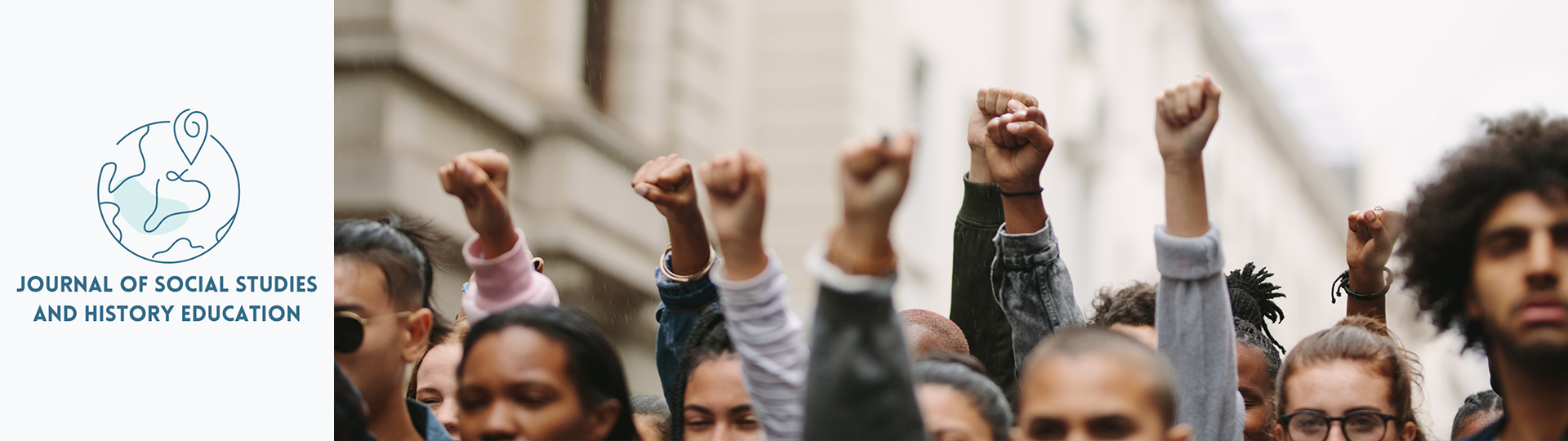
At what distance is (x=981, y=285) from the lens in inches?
139

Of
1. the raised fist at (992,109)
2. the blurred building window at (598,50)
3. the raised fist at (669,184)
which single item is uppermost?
the blurred building window at (598,50)

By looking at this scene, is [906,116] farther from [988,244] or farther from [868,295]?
[868,295]

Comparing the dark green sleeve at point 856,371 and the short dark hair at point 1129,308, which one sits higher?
the short dark hair at point 1129,308

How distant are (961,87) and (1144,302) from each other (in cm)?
1083

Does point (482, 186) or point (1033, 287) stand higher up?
point (482, 186)

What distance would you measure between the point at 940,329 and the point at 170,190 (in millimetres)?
2101

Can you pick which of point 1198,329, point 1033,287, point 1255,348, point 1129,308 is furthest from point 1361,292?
point 1198,329

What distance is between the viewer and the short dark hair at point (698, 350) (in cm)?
300

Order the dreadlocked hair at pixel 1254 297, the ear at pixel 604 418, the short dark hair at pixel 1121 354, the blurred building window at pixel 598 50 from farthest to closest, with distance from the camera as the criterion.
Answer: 1. the blurred building window at pixel 598 50
2. the dreadlocked hair at pixel 1254 297
3. the ear at pixel 604 418
4. the short dark hair at pixel 1121 354

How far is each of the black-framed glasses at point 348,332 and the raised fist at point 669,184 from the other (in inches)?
22.1

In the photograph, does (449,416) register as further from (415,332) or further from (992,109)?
(992,109)

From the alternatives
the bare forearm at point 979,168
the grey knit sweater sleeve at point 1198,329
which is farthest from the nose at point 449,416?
the grey knit sweater sleeve at point 1198,329

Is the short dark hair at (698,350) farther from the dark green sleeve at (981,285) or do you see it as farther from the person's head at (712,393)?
the dark green sleeve at (981,285)

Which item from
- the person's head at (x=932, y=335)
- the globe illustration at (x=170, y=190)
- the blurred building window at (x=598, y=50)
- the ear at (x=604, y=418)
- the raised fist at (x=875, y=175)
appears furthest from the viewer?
the blurred building window at (x=598, y=50)
